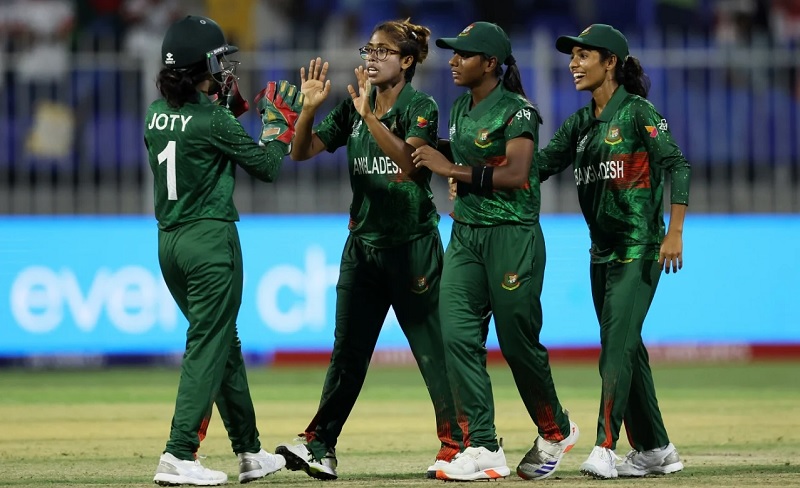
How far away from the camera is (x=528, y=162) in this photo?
23.4 ft

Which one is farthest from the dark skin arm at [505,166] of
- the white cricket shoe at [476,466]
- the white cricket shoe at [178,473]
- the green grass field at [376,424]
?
the white cricket shoe at [178,473]

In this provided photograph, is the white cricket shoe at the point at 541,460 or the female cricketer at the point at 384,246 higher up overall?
the female cricketer at the point at 384,246

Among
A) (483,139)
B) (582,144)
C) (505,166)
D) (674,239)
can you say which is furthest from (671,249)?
(483,139)

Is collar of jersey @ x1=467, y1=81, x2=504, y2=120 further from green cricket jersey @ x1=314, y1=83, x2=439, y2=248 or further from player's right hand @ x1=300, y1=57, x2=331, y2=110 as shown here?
player's right hand @ x1=300, y1=57, x2=331, y2=110

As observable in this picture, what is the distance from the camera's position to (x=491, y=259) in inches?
285

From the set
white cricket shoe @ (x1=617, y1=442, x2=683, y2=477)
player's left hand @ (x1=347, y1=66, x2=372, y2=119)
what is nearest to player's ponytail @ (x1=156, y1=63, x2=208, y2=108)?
player's left hand @ (x1=347, y1=66, x2=372, y2=119)

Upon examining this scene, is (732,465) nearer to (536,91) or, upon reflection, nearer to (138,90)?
(536,91)

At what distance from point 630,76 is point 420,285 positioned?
153 centimetres

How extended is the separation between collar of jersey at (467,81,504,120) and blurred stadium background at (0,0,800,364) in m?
6.36

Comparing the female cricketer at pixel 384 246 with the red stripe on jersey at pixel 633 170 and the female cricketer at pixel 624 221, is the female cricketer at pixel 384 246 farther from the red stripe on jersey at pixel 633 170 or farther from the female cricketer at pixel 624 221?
the red stripe on jersey at pixel 633 170

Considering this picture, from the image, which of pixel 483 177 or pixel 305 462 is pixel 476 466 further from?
pixel 483 177

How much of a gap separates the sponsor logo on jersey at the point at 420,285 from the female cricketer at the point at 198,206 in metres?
0.92

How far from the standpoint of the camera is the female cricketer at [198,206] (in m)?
6.91

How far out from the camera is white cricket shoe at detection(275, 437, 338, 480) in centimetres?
744
